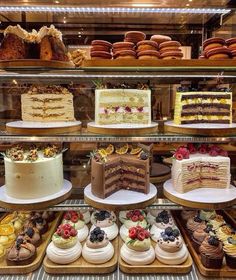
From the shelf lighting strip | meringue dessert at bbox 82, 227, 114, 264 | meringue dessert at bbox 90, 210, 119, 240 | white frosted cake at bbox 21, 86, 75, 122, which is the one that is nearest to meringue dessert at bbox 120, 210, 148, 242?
meringue dessert at bbox 90, 210, 119, 240

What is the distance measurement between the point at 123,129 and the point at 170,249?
0.85 meters

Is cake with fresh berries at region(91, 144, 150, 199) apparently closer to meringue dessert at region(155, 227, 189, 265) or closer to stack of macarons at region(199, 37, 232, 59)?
meringue dessert at region(155, 227, 189, 265)

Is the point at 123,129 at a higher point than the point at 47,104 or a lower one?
lower

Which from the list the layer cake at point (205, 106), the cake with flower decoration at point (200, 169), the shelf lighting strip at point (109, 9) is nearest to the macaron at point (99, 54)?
the shelf lighting strip at point (109, 9)

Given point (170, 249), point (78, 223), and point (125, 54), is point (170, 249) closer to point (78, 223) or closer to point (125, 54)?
point (78, 223)

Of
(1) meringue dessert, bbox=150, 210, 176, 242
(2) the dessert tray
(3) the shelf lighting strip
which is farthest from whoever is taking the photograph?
(1) meringue dessert, bbox=150, 210, 176, 242

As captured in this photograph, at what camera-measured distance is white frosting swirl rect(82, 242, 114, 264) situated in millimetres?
1886

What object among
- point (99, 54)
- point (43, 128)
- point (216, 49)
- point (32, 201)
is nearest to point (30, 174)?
point (32, 201)

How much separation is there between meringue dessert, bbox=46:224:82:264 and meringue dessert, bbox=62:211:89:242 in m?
0.17

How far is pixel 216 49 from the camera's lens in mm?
1879

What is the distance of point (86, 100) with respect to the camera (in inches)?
91.1

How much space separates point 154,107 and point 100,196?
856 millimetres

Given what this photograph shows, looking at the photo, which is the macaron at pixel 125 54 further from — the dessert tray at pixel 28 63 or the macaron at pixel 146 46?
the dessert tray at pixel 28 63

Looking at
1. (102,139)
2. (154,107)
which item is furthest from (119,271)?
(154,107)
